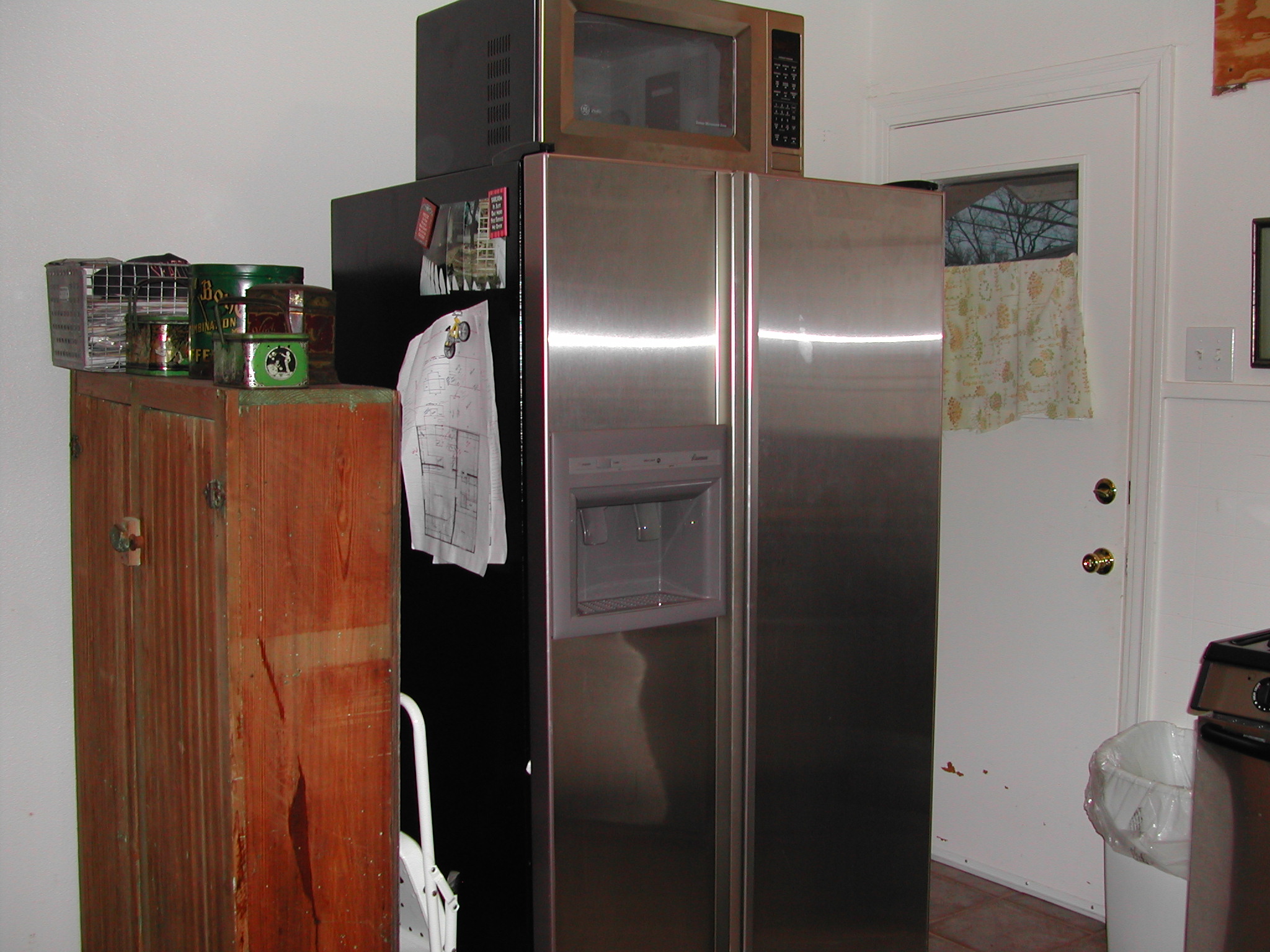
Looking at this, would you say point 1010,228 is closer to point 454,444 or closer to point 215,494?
point 454,444

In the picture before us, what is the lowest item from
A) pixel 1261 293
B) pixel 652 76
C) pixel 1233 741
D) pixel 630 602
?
pixel 1233 741

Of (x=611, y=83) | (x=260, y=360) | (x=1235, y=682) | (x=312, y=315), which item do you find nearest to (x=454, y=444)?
(x=312, y=315)

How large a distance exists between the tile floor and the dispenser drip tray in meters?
1.42

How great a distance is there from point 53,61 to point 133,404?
31.8 inches

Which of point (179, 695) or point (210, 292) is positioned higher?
point (210, 292)

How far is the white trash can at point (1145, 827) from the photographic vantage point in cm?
224

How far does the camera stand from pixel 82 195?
1.95m

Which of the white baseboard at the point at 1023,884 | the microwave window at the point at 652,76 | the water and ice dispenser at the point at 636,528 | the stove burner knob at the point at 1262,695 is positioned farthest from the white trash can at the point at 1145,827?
the microwave window at the point at 652,76

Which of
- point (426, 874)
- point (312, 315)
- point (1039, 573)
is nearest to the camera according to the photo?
point (312, 315)

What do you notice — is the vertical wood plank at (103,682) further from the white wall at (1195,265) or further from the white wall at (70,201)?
the white wall at (1195,265)

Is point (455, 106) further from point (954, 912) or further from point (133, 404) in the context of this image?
point (954, 912)

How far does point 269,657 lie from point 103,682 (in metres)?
0.69

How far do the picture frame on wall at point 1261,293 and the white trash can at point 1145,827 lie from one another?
882 mm

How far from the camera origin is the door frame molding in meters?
2.54
